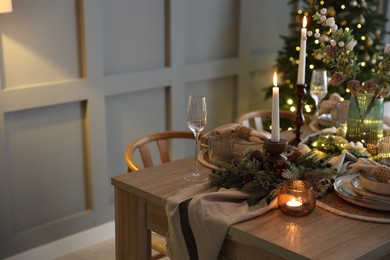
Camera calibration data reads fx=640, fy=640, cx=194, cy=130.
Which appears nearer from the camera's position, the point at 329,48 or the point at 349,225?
the point at 349,225

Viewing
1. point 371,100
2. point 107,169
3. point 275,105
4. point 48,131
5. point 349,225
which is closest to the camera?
point 349,225

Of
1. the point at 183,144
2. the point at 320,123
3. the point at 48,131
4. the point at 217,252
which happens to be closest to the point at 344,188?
the point at 217,252

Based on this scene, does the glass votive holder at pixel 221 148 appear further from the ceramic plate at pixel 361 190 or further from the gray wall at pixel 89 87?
the gray wall at pixel 89 87

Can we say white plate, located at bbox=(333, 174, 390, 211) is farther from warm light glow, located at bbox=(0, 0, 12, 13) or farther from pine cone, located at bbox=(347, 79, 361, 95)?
warm light glow, located at bbox=(0, 0, 12, 13)

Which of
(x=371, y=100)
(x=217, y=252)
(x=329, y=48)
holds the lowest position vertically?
(x=217, y=252)

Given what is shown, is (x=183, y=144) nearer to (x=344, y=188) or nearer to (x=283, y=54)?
(x=283, y=54)

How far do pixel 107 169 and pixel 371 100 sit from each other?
172 centimetres

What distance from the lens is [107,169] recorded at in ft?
12.2

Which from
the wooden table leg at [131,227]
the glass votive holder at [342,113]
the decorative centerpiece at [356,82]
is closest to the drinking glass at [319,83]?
the glass votive holder at [342,113]

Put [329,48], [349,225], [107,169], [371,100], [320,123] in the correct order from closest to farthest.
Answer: [349,225] → [329,48] → [371,100] → [320,123] → [107,169]

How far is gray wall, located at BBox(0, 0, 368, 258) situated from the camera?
3.24 metres

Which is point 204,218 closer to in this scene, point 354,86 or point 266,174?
point 266,174

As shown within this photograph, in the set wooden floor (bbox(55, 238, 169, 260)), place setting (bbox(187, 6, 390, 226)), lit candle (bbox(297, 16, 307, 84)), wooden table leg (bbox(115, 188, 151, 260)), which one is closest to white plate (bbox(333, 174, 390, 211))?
place setting (bbox(187, 6, 390, 226))

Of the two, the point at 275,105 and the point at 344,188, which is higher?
the point at 275,105
